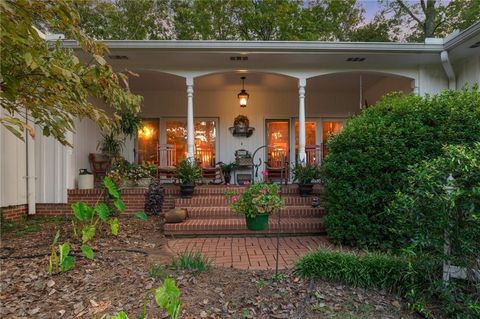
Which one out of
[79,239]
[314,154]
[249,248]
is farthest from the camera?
[314,154]

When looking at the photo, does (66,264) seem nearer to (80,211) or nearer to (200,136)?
(80,211)

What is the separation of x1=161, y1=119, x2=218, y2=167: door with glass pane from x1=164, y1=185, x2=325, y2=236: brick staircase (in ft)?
8.70

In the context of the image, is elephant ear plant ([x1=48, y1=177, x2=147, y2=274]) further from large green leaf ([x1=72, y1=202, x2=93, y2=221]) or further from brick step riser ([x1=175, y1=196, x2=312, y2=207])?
brick step riser ([x1=175, y1=196, x2=312, y2=207])

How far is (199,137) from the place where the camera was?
27.5ft

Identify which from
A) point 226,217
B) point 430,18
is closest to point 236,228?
point 226,217

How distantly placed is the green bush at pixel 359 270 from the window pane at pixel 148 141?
20.7ft

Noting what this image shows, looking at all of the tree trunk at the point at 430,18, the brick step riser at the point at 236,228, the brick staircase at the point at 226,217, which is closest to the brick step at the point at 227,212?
the brick staircase at the point at 226,217

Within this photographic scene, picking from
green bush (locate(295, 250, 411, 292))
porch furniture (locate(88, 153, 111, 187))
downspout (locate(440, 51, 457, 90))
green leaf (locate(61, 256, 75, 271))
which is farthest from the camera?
porch furniture (locate(88, 153, 111, 187))

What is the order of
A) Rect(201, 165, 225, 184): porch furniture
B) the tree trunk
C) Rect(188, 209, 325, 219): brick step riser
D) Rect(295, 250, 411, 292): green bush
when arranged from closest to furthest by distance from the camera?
Rect(295, 250, 411, 292): green bush, Rect(188, 209, 325, 219): brick step riser, Rect(201, 165, 225, 184): porch furniture, the tree trunk

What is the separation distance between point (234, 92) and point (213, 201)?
152 inches

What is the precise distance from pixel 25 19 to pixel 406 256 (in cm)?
346

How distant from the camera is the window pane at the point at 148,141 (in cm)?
→ 822

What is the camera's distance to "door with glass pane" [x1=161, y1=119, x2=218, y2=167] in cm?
831

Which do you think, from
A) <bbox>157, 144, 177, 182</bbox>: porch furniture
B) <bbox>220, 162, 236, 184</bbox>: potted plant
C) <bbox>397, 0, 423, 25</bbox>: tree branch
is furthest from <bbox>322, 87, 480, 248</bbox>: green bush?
<bbox>397, 0, 423, 25</bbox>: tree branch
